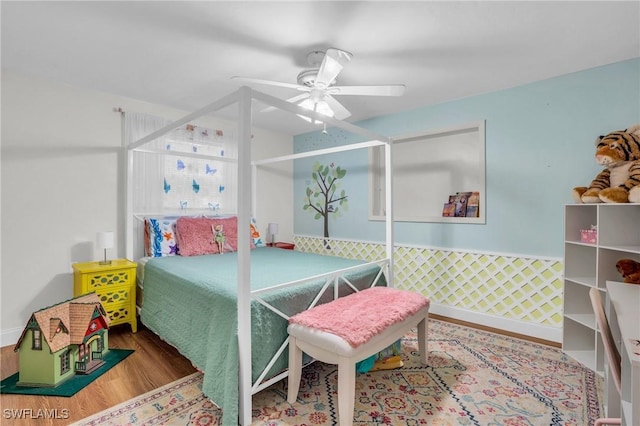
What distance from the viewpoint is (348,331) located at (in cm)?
165

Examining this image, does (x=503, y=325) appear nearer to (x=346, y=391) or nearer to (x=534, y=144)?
(x=534, y=144)

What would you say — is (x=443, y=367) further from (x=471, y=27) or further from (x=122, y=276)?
(x=122, y=276)

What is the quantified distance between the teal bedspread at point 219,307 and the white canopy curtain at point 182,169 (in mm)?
814

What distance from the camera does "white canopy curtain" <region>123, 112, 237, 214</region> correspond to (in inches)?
127

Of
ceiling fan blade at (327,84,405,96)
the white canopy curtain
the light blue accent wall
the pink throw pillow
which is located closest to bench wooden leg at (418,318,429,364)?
the light blue accent wall

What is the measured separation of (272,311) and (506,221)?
2372 millimetres

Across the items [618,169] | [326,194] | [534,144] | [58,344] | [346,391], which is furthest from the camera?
[326,194]

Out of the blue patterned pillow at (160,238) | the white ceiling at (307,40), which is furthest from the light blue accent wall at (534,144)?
the blue patterned pillow at (160,238)

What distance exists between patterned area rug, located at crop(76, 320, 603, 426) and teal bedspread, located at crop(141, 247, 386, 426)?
0.71 ft

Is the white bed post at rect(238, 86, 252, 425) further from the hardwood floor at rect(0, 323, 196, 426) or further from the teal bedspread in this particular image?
the hardwood floor at rect(0, 323, 196, 426)

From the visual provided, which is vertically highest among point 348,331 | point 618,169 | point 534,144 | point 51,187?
point 534,144

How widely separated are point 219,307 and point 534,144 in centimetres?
291

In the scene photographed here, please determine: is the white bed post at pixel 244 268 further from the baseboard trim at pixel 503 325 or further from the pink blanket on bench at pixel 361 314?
the baseboard trim at pixel 503 325

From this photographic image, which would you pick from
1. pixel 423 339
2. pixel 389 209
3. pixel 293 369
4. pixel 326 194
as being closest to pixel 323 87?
pixel 389 209
